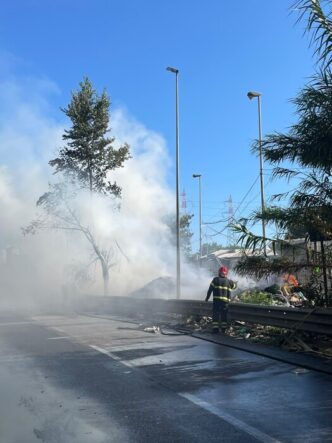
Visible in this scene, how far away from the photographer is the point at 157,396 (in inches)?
257

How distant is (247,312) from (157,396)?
6.12 meters

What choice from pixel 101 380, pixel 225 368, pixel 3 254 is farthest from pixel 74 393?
pixel 3 254

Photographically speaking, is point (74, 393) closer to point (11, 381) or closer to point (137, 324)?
point (11, 381)

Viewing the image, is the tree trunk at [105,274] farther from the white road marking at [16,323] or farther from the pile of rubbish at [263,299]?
the pile of rubbish at [263,299]

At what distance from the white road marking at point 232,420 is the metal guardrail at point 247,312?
12.9 feet

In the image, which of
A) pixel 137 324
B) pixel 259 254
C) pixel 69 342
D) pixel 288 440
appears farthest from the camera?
pixel 137 324

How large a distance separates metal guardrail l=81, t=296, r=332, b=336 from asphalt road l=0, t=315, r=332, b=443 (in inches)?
53.1

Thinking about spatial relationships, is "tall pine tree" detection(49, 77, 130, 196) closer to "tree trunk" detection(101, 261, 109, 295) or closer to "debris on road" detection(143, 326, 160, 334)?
"tree trunk" detection(101, 261, 109, 295)

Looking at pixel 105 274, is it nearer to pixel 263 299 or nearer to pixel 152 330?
pixel 263 299

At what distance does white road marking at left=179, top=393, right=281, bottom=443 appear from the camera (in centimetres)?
486

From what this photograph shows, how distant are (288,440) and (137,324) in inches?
441

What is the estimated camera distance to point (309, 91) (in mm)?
8641

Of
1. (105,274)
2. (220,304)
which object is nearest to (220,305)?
(220,304)

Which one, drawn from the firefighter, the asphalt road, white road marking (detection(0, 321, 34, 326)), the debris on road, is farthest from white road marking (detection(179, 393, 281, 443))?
white road marking (detection(0, 321, 34, 326))
